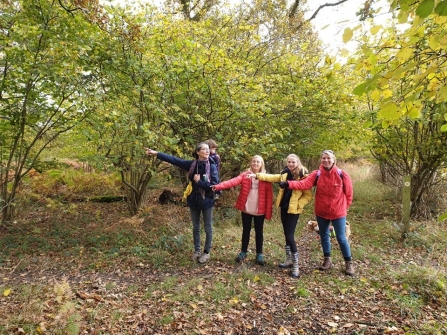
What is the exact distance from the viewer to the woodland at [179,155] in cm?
→ 332

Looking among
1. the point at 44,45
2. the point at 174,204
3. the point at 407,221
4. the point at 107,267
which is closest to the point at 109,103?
the point at 44,45

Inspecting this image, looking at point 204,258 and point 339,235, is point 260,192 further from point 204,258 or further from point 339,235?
point 204,258

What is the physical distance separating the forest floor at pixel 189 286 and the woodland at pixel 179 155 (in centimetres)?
3

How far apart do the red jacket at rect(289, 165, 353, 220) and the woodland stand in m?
1.12

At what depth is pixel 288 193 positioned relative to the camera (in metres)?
4.78

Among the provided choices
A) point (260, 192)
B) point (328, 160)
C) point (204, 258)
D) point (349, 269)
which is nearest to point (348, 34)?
point (328, 160)

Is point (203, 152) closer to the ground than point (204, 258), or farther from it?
farther from it

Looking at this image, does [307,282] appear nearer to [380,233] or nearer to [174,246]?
[174,246]

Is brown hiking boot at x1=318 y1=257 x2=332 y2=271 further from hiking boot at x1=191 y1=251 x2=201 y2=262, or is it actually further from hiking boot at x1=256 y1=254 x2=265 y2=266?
hiking boot at x1=191 y1=251 x2=201 y2=262

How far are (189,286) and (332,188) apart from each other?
2648 mm

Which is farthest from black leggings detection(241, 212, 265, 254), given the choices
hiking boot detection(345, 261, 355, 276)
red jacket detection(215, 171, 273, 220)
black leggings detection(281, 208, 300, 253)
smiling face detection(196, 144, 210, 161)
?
hiking boot detection(345, 261, 355, 276)

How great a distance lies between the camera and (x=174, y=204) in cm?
911

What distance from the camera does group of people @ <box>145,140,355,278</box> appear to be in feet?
15.4

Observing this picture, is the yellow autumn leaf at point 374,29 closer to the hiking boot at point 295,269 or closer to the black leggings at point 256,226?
the black leggings at point 256,226
